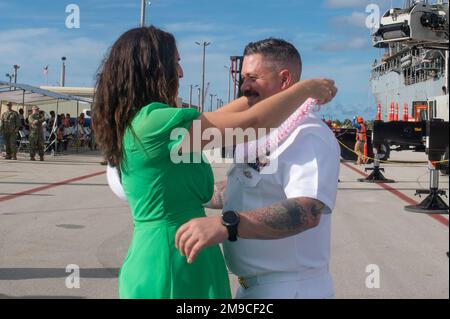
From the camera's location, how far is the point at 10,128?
19469 mm

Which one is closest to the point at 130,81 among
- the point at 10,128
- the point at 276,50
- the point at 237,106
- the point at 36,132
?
the point at 237,106

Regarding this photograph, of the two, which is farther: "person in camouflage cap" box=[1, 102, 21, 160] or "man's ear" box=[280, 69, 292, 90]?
"person in camouflage cap" box=[1, 102, 21, 160]

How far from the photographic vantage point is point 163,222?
1876 millimetres

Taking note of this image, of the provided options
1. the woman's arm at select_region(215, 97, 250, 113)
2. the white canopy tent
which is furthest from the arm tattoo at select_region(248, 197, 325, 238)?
the white canopy tent

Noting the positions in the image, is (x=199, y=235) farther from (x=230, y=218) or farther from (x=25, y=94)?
(x=25, y=94)

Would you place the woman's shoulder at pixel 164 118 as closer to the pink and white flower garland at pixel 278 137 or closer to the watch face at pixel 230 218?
the pink and white flower garland at pixel 278 137

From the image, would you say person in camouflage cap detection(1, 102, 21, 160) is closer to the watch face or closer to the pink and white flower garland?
the pink and white flower garland

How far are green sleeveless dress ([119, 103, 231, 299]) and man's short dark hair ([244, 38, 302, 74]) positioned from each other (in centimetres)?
38

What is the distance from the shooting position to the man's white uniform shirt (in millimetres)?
1652

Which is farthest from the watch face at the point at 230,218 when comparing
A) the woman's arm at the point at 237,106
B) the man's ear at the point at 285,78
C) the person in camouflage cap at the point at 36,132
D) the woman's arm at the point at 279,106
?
the person in camouflage cap at the point at 36,132

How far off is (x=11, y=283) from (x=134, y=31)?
3698 millimetres

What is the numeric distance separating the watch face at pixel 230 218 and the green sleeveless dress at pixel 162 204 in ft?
1.14

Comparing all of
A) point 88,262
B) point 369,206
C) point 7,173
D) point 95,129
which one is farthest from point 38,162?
point 95,129
